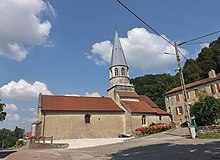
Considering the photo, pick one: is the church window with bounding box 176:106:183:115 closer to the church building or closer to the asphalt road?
the church building

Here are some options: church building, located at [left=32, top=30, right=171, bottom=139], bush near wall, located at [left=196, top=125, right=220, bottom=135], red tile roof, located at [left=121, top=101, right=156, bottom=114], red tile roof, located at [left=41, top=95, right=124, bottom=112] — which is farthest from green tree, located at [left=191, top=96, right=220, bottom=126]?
red tile roof, located at [left=41, top=95, right=124, bottom=112]

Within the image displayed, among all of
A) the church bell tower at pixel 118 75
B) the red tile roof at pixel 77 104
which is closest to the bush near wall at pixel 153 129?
the red tile roof at pixel 77 104

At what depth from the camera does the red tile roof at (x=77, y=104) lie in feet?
97.8

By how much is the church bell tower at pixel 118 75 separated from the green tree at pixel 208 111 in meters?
15.6

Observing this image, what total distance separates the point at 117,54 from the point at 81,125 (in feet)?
49.9

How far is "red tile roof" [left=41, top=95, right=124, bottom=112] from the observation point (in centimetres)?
2981

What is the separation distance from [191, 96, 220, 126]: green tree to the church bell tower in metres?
15.6

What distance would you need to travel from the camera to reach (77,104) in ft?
105

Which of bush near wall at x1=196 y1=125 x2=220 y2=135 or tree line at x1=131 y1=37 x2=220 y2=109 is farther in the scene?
tree line at x1=131 y1=37 x2=220 y2=109

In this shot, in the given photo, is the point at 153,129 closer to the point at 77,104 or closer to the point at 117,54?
the point at 77,104

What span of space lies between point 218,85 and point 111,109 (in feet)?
58.3

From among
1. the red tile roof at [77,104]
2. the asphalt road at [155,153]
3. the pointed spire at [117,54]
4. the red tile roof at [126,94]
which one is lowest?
the asphalt road at [155,153]

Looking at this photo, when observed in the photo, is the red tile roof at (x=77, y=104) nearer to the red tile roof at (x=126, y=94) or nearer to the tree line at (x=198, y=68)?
the red tile roof at (x=126, y=94)

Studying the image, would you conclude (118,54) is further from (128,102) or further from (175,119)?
(175,119)
